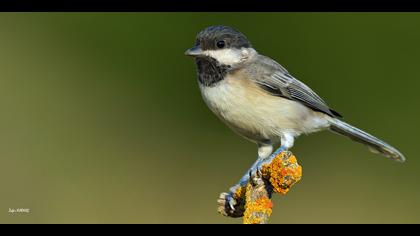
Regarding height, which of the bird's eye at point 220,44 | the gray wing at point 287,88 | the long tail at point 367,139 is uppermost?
the bird's eye at point 220,44

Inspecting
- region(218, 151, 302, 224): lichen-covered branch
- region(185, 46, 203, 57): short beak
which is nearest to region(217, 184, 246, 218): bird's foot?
region(218, 151, 302, 224): lichen-covered branch

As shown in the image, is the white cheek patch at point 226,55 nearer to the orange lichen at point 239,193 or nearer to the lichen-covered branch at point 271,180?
the orange lichen at point 239,193

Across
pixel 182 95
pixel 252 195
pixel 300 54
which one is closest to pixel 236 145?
pixel 182 95

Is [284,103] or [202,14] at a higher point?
[202,14]

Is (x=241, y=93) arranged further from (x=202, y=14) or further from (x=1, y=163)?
(x=1, y=163)

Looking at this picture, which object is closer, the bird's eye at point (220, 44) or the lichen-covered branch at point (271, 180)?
the lichen-covered branch at point (271, 180)

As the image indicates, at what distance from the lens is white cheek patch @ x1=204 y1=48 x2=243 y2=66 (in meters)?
4.32

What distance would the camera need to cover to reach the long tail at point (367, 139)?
4742 mm

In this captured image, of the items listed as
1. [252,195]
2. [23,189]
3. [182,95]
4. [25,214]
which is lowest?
[252,195]

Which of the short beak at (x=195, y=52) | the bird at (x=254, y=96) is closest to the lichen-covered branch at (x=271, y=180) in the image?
the bird at (x=254, y=96)

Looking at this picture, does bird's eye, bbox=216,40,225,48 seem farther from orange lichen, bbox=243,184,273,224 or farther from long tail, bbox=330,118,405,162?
orange lichen, bbox=243,184,273,224

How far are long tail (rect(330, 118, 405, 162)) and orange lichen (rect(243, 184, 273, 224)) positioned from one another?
2.00m

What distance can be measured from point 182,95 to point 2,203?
2.03 m

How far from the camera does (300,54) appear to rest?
19.4 ft
